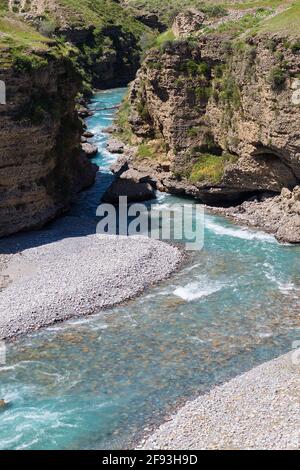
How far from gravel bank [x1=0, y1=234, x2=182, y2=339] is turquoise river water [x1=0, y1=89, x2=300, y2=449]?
94cm

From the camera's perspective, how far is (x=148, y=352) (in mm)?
30078

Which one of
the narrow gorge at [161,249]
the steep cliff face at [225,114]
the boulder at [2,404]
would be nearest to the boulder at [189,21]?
the narrow gorge at [161,249]

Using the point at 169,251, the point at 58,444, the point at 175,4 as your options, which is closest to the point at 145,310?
the point at 169,251

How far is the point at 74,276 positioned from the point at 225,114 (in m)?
19.1

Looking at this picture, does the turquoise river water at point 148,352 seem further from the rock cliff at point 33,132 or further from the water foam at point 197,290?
the rock cliff at point 33,132

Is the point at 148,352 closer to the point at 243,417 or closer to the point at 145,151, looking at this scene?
the point at 243,417

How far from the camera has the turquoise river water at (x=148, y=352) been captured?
25156mm

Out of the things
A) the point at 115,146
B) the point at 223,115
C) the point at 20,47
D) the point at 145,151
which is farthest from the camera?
the point at 115,146

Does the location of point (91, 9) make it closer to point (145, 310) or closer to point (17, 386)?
point (145, 310)

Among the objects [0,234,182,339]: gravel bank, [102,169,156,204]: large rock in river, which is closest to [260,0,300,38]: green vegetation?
[102,169,156,204]: large rock in river

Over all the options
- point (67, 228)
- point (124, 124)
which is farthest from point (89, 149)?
point (67, 228)

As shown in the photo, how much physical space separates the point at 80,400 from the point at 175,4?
99524mm

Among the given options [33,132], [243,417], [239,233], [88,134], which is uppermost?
[33,132]

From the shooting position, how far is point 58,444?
2386 centimetres
